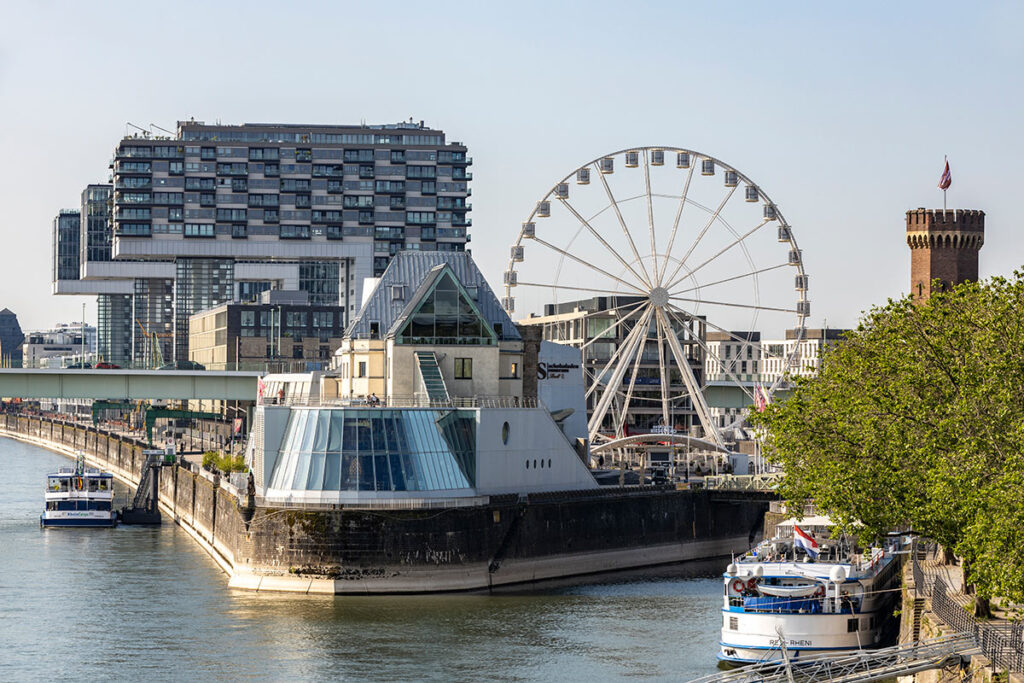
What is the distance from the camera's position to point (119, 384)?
11719 centimetres

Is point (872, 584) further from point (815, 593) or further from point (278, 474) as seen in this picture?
point (278, 474)

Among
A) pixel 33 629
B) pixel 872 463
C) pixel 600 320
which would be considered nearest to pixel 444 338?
pixel 33 629

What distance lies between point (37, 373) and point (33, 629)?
4970 cm

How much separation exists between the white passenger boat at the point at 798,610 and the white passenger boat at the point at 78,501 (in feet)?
185

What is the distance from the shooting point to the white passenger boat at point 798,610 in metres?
60.3

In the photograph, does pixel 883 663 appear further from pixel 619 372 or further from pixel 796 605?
pixel 619 372

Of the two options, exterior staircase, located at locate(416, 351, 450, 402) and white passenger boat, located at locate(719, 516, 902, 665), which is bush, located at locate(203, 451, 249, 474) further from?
white passenger boat, located at locate(719, 516, 902, 665)

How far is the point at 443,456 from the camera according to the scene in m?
80.9

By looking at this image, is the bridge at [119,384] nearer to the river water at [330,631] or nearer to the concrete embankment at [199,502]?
the concrete embankment at [199,502]

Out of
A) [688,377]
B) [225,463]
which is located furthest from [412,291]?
[688,377]

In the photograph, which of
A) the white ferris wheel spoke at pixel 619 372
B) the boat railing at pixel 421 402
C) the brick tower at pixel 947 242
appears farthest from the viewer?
the brick tower at pixel 947 242

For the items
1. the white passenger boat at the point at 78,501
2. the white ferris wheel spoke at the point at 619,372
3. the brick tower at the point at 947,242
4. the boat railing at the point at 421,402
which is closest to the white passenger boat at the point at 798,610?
the boat railing at the point at 421,402

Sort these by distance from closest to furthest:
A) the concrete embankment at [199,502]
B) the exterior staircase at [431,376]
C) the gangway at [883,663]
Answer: the gangway at [883,663] < the exterior staircase at [431,376] < the concrete embankment at [199,502]

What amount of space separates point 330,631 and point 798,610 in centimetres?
1791
